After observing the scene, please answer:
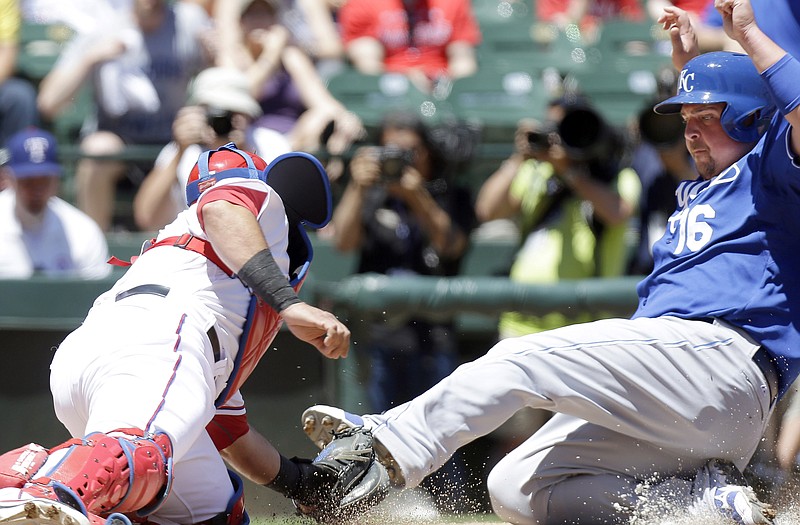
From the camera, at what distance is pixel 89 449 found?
2.39 meters

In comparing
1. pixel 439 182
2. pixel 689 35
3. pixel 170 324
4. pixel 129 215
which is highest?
pixel 689 35

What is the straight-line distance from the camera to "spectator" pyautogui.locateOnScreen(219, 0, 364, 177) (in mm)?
5574

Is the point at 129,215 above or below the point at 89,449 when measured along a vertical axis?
below

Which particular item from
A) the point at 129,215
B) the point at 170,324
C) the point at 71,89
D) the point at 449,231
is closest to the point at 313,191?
the point at 170,324

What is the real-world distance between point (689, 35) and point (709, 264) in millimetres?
821

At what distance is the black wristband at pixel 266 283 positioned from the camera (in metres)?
2.74

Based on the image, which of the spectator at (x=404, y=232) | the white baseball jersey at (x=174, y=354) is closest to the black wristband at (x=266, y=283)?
the white baseball jersey at (x=174, y=354)

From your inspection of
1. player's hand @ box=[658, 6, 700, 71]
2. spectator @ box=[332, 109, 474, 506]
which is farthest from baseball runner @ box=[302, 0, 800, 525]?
spectator @ box=[332, 109, 474, 506]

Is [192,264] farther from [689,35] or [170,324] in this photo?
[689,35]

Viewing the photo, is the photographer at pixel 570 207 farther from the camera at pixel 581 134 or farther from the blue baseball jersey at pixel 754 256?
the blue baseball jersey at pixel 754 256

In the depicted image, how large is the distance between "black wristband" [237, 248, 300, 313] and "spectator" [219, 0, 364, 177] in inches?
108

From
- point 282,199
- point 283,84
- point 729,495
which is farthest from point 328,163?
point 729,495

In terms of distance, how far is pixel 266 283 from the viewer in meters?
2.75

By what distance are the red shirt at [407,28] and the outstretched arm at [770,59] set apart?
3774 mm
